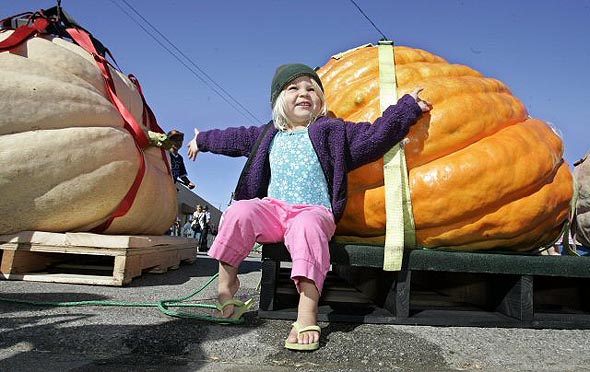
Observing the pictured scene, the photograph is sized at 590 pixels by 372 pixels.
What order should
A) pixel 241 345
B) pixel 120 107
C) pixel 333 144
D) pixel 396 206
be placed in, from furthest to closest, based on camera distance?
pixel 120 107
pixel 333 144
pixel 396 206
pixel 241 345

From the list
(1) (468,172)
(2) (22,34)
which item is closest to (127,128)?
(2) (22,34)

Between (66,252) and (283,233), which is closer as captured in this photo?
(283,233)

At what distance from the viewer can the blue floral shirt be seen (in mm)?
2037

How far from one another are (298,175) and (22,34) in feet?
6.90

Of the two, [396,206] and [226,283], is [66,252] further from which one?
A: [396,206]

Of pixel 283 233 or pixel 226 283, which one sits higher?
pixel 283 233

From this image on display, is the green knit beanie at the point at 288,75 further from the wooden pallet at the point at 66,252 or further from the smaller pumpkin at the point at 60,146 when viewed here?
the wooden pallet at the point at 66,252

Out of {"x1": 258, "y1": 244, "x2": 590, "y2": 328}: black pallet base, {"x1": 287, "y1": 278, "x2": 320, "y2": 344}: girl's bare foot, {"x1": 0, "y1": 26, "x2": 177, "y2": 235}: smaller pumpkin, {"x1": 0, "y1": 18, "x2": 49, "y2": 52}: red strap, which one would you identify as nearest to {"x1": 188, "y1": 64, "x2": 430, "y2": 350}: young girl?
{"x1": 287, "y1": 278, "x2": 320, "y2": 344}: girl's bare foot

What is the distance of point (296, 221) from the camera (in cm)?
177

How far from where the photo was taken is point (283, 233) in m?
1.96

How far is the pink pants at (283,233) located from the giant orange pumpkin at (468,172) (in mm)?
322

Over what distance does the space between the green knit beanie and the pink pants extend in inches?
24.7

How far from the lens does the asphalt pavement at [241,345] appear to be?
1282 mm

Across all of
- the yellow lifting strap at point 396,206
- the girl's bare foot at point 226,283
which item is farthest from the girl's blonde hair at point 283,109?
the girl's bare foot at point 226,283
